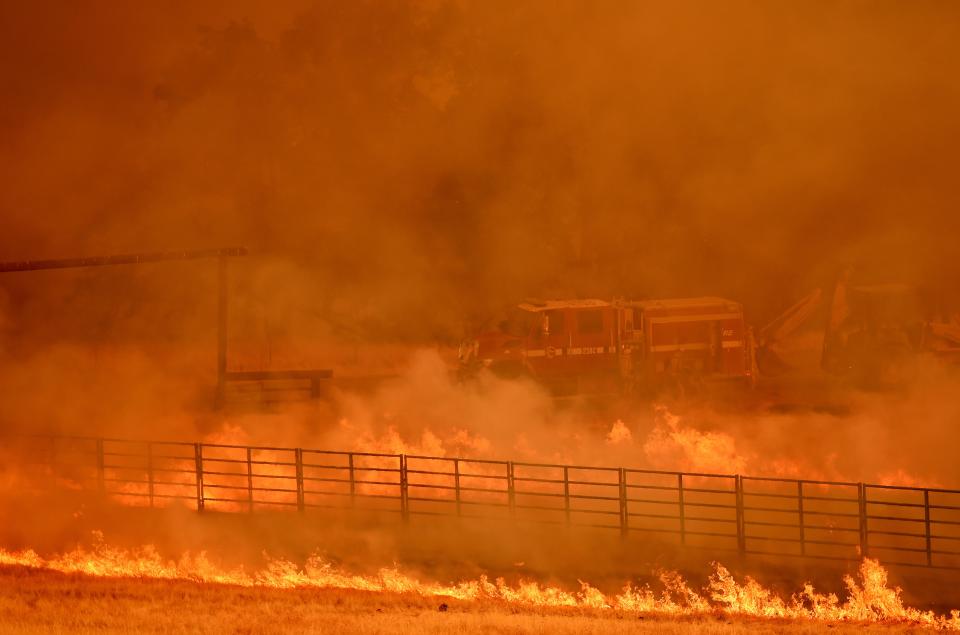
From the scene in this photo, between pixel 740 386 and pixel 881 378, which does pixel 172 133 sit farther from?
pixel 881 378

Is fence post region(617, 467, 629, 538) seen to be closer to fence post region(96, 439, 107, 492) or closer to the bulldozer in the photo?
fence post region(96, 439, 107, 492)

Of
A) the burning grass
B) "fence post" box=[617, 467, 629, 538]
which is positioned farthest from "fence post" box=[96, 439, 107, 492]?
"fence post" box=[617, 467, 629, 538]

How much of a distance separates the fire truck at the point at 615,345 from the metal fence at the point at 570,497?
9.48 feet

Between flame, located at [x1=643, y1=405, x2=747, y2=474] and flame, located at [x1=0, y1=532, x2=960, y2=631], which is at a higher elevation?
flame, located at [x1=643, y1=405, x2=747, y2=474]

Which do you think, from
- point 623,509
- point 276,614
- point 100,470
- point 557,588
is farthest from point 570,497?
point 100,470

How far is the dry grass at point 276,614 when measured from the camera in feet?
21.7

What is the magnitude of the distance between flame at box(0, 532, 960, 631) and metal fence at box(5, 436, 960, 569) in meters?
0.56

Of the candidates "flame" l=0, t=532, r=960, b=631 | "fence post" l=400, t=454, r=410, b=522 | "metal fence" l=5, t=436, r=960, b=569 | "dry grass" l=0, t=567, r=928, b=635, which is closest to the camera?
"dry grass" l=0, t=567, r=928, b=635

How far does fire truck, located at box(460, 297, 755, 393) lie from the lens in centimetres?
1464

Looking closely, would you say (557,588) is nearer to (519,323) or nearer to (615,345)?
(519,323)

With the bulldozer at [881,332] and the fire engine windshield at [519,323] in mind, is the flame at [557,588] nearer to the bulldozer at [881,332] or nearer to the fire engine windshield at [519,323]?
the fire engine windshield at [519,323]

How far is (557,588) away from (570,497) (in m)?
2.30

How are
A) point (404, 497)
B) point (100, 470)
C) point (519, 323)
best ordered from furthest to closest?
point (519, 323), point (100, 470), point (404, 497)

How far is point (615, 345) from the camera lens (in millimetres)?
14875
